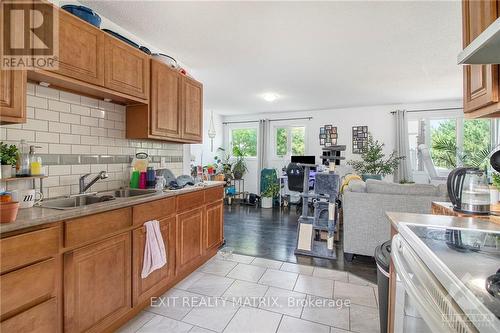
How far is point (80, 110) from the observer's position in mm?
1963

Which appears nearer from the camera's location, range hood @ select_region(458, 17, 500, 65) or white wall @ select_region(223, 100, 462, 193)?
range hood @ select_region(458, 17, 500, 65)

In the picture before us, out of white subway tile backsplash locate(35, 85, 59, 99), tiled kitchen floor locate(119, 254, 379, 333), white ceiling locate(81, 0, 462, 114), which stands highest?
white ceiling locate(81, 0, 462, 114)

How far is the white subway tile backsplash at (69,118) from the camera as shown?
182 cm

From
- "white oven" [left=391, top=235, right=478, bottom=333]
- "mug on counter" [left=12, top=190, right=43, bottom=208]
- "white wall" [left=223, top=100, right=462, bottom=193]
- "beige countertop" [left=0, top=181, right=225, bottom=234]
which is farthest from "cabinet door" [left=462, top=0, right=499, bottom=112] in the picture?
"white wall" [left=223, top=100, right=462, bottom=193]

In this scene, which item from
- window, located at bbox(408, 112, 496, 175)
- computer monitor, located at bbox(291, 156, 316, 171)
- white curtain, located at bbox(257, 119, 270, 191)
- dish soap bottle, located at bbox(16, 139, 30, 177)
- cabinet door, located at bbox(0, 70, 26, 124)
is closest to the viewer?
cabinet door, located at bbox(0, 70, 26, 124)

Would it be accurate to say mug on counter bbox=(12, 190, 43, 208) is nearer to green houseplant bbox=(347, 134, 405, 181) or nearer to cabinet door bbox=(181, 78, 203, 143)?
cabinet door bbox=(181, 78, 203, 143)

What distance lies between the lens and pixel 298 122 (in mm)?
6293

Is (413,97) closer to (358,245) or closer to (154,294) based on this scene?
(358,245)

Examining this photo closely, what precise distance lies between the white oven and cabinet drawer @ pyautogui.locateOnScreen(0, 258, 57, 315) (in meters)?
1.61

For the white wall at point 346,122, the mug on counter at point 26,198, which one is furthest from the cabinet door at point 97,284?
the white wall at point 346,122

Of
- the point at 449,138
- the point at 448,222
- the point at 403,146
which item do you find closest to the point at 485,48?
the point at 448,222

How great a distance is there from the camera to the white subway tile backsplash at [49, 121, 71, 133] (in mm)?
1750

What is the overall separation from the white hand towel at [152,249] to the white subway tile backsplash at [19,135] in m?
0.96

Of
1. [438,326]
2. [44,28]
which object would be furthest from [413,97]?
[44,28]
